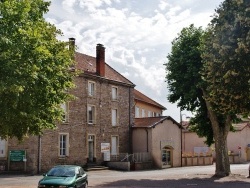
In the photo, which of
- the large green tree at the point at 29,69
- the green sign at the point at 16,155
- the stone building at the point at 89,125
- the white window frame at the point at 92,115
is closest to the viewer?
the large green tree at the point at 29,69

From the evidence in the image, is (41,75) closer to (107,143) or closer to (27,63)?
(27,63)

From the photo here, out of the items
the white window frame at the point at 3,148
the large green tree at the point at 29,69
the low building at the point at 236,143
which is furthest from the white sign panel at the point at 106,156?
the large green tree at the point at 29,69

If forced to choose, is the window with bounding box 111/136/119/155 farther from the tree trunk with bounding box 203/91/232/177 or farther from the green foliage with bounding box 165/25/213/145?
the tree trunk with bounding box 203/91/232/177

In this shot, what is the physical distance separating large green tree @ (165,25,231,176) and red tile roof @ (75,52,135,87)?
11.1 m

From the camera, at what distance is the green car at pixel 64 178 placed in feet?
63.9

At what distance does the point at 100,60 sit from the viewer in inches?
1795

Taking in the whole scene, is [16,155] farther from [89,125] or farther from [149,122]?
[149,122]

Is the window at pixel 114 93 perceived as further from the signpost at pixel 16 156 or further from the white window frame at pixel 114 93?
the signpost at pixel 16 156

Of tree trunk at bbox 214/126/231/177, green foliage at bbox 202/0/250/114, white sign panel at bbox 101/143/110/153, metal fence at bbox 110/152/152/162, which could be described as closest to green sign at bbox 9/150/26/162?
white sign panel at bbox 101/143/110/153

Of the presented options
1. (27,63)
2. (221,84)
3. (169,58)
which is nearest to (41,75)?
(27,63)

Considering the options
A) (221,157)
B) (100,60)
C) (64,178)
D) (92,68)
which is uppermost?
(100,60)

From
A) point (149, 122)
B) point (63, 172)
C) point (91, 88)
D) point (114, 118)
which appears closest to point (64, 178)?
point (63, 172)

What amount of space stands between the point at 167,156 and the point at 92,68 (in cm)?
1363

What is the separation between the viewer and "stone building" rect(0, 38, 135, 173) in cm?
3647
